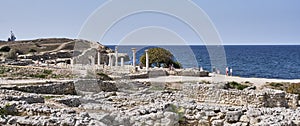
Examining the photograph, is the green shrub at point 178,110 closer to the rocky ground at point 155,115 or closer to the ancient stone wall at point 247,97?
the rocky ground at point 155,115

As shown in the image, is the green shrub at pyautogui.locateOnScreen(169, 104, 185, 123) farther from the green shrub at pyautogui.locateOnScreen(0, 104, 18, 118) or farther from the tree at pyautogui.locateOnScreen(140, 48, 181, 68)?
the tree at pyautogui.locateOnScreen(140, 48, 181, 68)

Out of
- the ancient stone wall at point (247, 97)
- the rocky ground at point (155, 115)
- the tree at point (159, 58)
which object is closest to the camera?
the rocky ground at point (155, 115)

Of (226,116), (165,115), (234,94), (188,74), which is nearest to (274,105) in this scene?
(234,94)

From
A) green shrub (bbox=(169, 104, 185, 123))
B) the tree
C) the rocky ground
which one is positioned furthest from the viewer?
the tree

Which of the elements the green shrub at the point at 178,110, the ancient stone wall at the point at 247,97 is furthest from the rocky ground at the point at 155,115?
the ancient stone wall at the point at 247,97

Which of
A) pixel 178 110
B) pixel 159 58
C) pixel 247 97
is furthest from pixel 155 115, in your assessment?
pixel 159 58

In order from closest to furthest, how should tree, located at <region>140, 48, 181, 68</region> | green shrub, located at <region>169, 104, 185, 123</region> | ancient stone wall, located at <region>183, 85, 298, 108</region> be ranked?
green shrub, located at <region>169, 104, 185, 123</region>
ancient stone wall, located at <region>183, 85, 298, 108</region>
tree, located at <region>140, 48, 181, 68</region>

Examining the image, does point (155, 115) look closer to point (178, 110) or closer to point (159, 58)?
point (178, 110)

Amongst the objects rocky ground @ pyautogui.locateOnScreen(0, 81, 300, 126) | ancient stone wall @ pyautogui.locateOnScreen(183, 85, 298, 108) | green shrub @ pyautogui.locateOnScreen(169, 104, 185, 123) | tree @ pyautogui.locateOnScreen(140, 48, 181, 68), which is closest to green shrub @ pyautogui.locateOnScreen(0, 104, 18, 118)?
rocky ground @ pyautogui.locateOnScreen(0, 81, 300, 126)

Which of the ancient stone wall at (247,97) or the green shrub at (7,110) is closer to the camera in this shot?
the green shrub at (7,110)

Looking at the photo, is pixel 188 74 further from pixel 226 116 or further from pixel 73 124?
pixel 73 124

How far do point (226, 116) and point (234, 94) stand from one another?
6927mm

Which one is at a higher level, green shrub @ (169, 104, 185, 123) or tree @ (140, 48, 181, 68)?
tree @ (140, 48, 181, 68)

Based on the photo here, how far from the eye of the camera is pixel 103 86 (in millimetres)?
25453
